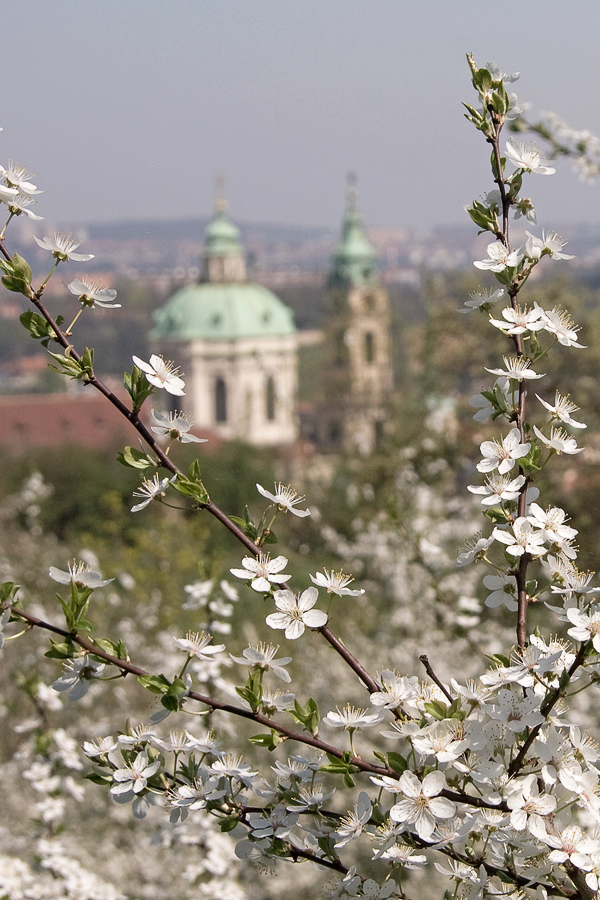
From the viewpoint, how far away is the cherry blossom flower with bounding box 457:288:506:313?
1722 millimetres

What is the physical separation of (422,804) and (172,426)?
72 cm

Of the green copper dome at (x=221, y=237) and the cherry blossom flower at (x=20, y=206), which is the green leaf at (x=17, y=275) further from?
the green copper dome at (x=221, y=237)

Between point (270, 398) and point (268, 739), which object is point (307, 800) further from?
point (270, 398)

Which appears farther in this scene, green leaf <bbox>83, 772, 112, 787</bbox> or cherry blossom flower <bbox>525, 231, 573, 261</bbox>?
cherry blossom flower <bbox>525, 231, 573, 261</bbox>

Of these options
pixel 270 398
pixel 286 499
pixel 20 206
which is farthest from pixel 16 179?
pixel 270 398

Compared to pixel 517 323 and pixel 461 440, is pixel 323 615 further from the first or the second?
pixel 461 440

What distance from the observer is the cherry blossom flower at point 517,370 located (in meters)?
1.60

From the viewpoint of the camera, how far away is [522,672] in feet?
4.64

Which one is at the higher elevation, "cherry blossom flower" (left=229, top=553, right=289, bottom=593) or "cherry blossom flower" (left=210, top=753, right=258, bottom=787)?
"cherry blossom flower" (left=229, top=553, right=289, bottom=593)

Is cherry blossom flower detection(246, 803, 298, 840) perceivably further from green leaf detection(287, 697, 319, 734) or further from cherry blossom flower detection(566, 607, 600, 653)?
cherry blossom flower detection(566, 607, 600, 653)

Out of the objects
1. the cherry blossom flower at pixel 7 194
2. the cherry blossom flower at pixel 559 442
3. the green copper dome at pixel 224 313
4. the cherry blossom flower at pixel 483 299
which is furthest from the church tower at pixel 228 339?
the cherry blossom flower at pixel 7 194

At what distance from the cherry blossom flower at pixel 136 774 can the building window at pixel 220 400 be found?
110ft

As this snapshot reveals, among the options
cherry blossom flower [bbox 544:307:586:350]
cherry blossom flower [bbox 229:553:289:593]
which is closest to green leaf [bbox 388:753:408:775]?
cherry blossom flower [bbox 229:553:289:593]

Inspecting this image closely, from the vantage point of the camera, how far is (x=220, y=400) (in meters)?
35.8
